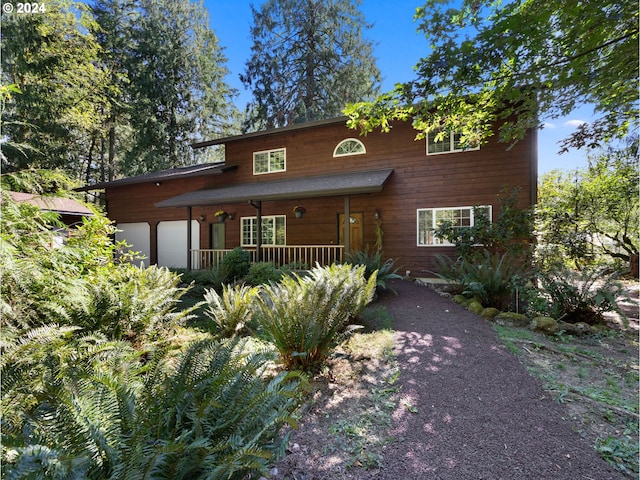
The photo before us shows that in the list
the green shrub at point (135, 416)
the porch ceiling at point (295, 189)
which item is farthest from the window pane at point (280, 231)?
the green shrub at point (135, 416)

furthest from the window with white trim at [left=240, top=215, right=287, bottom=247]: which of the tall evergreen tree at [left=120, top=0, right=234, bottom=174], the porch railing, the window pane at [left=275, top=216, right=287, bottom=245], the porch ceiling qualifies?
the tall evergreen tree at [left=120, top=0, right=234, bottom=174]

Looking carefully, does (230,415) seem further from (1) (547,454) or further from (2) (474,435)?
(1) (547,454)

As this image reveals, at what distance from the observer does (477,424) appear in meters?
2.41

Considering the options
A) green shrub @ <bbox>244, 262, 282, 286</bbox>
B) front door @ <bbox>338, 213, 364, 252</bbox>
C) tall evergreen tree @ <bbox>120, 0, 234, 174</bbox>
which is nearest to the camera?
green shrub @ <bbox>244, 262, 282, 286</bbox>

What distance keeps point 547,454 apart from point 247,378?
2097 millimetres

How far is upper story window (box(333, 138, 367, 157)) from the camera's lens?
34.4ft

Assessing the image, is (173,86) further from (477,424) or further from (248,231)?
(477,424)

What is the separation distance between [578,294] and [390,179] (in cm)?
594

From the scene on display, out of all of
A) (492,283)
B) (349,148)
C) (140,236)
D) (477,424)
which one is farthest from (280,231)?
(477,424)

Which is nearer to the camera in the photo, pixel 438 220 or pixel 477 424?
pixel 477 424

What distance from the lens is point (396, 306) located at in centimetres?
608

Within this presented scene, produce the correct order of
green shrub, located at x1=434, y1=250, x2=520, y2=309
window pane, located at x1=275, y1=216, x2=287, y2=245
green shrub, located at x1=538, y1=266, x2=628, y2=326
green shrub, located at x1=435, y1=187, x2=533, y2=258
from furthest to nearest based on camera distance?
window pane, located at x1=275, y1=216, x2=287, y2=245, green shrub, located at x1=435, y1=187, x2=533, y2=258, green shrub, located at x1=434, y1=250, x2=520, y2=309, green shrub, located at x1=538, y1=266, x2=628, y2=326

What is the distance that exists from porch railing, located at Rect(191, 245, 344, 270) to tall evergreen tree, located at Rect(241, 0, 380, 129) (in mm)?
10451

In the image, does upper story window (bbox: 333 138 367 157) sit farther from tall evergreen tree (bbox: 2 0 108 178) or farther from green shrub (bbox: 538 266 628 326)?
tall evergreen tree (bbox: 2 0 108 178)
